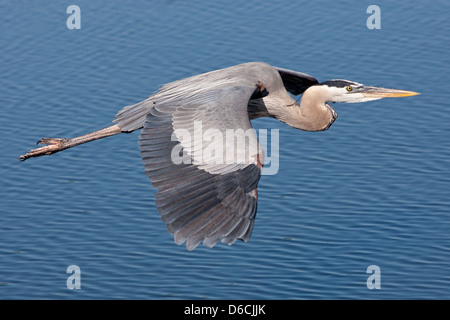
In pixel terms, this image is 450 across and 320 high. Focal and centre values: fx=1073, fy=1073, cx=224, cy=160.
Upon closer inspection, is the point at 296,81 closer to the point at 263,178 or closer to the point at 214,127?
the point at 263,178

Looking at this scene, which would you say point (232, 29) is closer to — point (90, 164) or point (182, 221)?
point (90, 164)

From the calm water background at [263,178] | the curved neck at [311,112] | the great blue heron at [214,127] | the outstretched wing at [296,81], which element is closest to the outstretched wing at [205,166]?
the great blue heron at [214,127]

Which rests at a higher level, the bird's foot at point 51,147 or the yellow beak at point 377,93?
the yellow beak at point 377,93

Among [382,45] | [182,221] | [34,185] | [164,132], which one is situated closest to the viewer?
[182,221]

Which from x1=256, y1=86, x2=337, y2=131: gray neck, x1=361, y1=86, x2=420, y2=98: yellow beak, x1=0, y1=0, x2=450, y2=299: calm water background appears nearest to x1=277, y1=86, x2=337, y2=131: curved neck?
x1=256, y1=86, x2=337, y2=131: gray neck

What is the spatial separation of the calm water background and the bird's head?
212 centimetres

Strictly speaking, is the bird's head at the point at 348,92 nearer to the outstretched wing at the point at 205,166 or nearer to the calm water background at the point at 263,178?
the outstretched wing at the point at 205,166

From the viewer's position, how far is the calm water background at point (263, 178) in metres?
11.3

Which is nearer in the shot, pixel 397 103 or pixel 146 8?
pixel 397 103

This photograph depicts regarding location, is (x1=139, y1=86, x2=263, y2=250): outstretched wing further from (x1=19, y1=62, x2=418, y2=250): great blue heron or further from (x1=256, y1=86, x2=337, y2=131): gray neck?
(x1=256, y1=86, x2=337, y2=131): gray neck

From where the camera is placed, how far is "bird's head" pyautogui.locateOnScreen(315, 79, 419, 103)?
984cm

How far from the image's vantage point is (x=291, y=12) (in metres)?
15.5

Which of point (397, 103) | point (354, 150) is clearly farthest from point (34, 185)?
point (397, 103)
